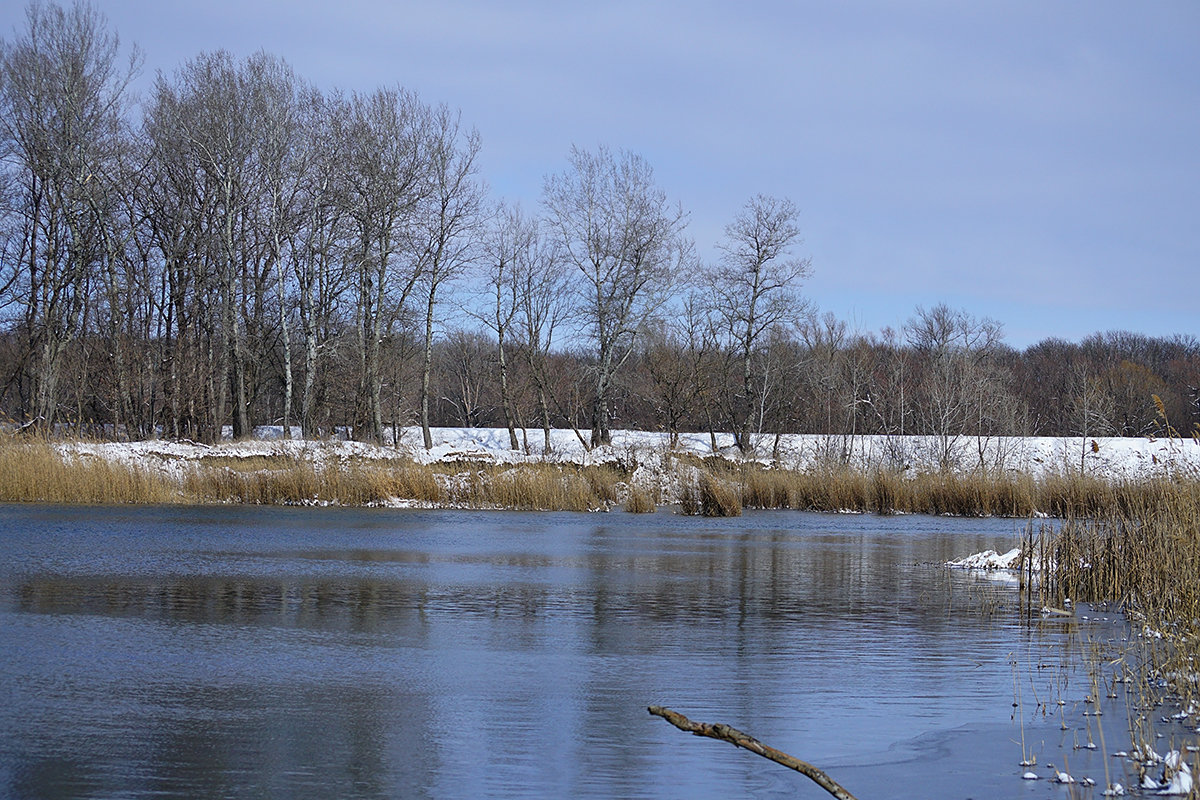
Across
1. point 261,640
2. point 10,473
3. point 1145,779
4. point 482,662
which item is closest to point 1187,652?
point 1145,779

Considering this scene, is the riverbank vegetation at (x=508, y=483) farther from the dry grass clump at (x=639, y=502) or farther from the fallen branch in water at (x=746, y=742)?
the fallen branch in water at (x=746, y=742)

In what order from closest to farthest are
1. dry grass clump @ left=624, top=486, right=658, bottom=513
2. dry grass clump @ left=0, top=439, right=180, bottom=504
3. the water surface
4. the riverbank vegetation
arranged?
the water surface
dry grass clump @ left=0, top=439, right=180, bottom=504
the riverbank vegetation
dry grass clump @ left=624, top=486, right=658, bottom=513

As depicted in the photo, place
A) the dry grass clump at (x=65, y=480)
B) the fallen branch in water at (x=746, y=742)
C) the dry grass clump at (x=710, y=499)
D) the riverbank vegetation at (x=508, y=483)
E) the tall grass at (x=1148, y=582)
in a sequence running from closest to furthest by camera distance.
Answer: the fallen branch in water at (x=746, y=742) → the tall grass at (x=1148, y=582) → the dry grass clump at (x=65, y=480) → the riverbank vegetation at (x=508, y=483) → the dry grass clump at (x=710, y=499)

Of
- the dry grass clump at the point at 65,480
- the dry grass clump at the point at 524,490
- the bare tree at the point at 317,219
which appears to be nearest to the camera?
the dry grass clump at the point at 65,480

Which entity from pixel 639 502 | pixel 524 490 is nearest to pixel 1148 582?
pixel 639 502

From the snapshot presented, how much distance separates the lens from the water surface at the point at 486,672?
17.2 feet

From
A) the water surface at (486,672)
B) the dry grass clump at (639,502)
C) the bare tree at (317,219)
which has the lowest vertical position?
the water surface at (486,672)

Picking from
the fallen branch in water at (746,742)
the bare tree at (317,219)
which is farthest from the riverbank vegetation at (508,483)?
the fallen branch in water at (746,742)

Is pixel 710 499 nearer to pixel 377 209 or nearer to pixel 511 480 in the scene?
pixel 511 480

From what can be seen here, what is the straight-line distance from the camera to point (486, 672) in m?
7.48

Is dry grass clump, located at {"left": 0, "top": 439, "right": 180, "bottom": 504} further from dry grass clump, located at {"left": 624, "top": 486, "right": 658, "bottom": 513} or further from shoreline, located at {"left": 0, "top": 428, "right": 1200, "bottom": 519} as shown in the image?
dry grass clump, located at {"left": 624, "top": 486, "right": 658, "bottom": 513}

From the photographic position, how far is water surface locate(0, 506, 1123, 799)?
5.23 meters

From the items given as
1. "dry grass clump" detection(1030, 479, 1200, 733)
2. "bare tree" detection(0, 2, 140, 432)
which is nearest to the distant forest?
"bare tree" detection(0, 2, 140, 432)

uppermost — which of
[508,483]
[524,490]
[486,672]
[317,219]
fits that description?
[317,219]
